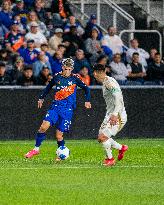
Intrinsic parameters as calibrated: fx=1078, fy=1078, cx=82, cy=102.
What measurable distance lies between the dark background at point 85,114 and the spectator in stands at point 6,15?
2.66 m

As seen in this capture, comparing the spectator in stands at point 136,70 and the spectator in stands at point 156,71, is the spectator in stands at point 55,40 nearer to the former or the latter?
the spectator in stands at point 136,70

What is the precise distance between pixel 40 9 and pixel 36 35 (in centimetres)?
167

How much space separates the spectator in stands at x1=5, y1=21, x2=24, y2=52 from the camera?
93.4 ft

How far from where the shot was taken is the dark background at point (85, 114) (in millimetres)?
26906

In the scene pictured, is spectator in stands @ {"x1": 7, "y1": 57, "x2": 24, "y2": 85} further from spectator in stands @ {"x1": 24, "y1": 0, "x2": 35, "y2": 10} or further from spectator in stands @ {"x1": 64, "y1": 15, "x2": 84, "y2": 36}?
spectator in stands @ {"x1": 64, "y1": 15, "x2": 84, "y2": 36}

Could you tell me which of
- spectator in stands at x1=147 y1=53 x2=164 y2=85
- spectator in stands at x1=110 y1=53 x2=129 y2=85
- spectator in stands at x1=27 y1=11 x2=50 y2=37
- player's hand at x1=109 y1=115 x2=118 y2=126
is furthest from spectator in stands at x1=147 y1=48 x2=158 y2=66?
player's hand at x1=109 y1=115 x2=118 y2=126

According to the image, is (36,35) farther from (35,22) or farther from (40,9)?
(40,9)

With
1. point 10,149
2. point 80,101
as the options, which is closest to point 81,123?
point 80,101

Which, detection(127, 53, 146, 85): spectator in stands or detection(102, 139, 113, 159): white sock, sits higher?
detection(102, 139, 113, 159): white sock

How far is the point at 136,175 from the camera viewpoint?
16516 millimetres

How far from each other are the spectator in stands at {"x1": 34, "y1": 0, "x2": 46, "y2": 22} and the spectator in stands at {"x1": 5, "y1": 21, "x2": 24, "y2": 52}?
1.93 m

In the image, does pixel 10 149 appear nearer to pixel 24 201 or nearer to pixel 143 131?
pixel 143 131

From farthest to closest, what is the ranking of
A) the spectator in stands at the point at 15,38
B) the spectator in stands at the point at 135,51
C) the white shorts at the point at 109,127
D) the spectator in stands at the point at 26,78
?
the spectator in stands at the point at 135,51, the spectator in stands at the point at 15,38, the spectator in stands at the point at 26,78, the white shorts at the point at 109,127

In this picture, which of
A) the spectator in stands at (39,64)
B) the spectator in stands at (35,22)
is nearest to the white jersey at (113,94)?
the spectator in stands at (39,64)
